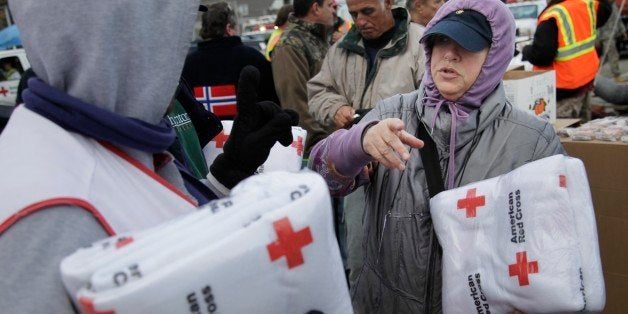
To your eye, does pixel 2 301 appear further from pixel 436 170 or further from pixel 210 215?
pixel 436 170

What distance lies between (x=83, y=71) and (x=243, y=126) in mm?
613

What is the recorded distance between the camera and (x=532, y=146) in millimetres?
1833

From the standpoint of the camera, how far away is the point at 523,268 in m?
1.53

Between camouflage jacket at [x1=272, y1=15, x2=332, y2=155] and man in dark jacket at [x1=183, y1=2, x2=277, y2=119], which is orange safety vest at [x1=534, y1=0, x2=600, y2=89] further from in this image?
man in dark jacket at [x1=183, y1=2, x2=277, y2=119]

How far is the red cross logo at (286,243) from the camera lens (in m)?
0.94

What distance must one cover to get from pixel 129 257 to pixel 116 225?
0.36 feet

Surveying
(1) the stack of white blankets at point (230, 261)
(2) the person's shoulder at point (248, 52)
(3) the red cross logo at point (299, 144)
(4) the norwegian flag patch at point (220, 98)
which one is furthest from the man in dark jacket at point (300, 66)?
(1) the stack of white blankets at point (230, 261)

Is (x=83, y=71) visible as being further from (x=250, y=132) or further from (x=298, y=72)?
(x=298, y=72)

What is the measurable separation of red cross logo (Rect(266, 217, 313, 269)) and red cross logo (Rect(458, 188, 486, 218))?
826mm

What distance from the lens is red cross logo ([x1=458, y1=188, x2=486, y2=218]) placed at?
1.64 metres

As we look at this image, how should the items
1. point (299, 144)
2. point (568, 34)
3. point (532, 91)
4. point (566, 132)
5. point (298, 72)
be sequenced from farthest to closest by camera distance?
point (568, 34)
point (298, 72)
point (532, 91)
point (566, 132)
point (299, 144)

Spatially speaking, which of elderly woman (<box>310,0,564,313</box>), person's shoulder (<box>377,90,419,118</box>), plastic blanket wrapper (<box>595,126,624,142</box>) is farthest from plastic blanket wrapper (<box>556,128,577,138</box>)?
person's shoulder (<box>377,90,419,118</box>)

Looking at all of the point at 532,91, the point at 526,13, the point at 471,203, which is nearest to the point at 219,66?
the point at 532,91

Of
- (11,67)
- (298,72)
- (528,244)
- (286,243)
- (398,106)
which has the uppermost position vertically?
(286,243)
